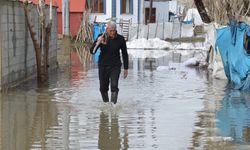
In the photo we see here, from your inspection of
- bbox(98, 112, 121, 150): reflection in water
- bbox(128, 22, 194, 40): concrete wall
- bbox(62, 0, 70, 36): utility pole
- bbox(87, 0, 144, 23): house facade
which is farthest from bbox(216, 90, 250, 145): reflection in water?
bbox(87, 0, 144, 23): house facade

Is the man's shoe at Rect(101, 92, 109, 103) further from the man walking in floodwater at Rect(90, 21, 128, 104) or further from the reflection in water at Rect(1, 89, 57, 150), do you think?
the reflection in water at Rect(1, 89, 57, 150)

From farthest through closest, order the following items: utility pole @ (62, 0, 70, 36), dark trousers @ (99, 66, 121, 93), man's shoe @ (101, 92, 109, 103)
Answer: utility pole @ (62, 0, 70, 36), man's shoe @ (101, 92, 109, 103), dark trousers @ (99, 66, 121, 93)

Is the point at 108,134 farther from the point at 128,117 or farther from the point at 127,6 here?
the point at 127,6

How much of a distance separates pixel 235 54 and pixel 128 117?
640 cm

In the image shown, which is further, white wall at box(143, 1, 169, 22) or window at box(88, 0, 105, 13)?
white wall at box(143, 1, 169, 22)

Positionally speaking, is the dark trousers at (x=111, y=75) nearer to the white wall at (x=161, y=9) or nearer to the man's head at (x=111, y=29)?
the man's head at (x=111, y=29)

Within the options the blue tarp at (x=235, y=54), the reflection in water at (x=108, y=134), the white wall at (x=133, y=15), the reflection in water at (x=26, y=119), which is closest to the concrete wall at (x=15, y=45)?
the reflection in water at (x=26, y=119)

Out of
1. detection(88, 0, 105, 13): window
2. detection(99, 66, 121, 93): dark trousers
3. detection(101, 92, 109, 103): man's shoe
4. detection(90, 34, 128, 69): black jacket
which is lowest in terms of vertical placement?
detection(101, 92, 109, 103): man's shoe

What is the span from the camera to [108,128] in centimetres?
1006

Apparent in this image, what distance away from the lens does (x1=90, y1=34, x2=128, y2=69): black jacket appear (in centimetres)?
Result: 1193

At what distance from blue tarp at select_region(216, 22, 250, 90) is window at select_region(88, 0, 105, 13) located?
3540cm

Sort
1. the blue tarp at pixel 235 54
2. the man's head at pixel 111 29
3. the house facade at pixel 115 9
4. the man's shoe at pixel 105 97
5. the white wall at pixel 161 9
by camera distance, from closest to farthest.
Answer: the man's head at pixel 111 29, the man's shoe at pixel 105 97, the blue tarp at pixel 235 54, the house facade at pixel 115 9, the white wall at pixel 161 9

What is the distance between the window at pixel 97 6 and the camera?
2077 inches

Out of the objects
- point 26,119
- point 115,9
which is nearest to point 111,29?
point 26,119
